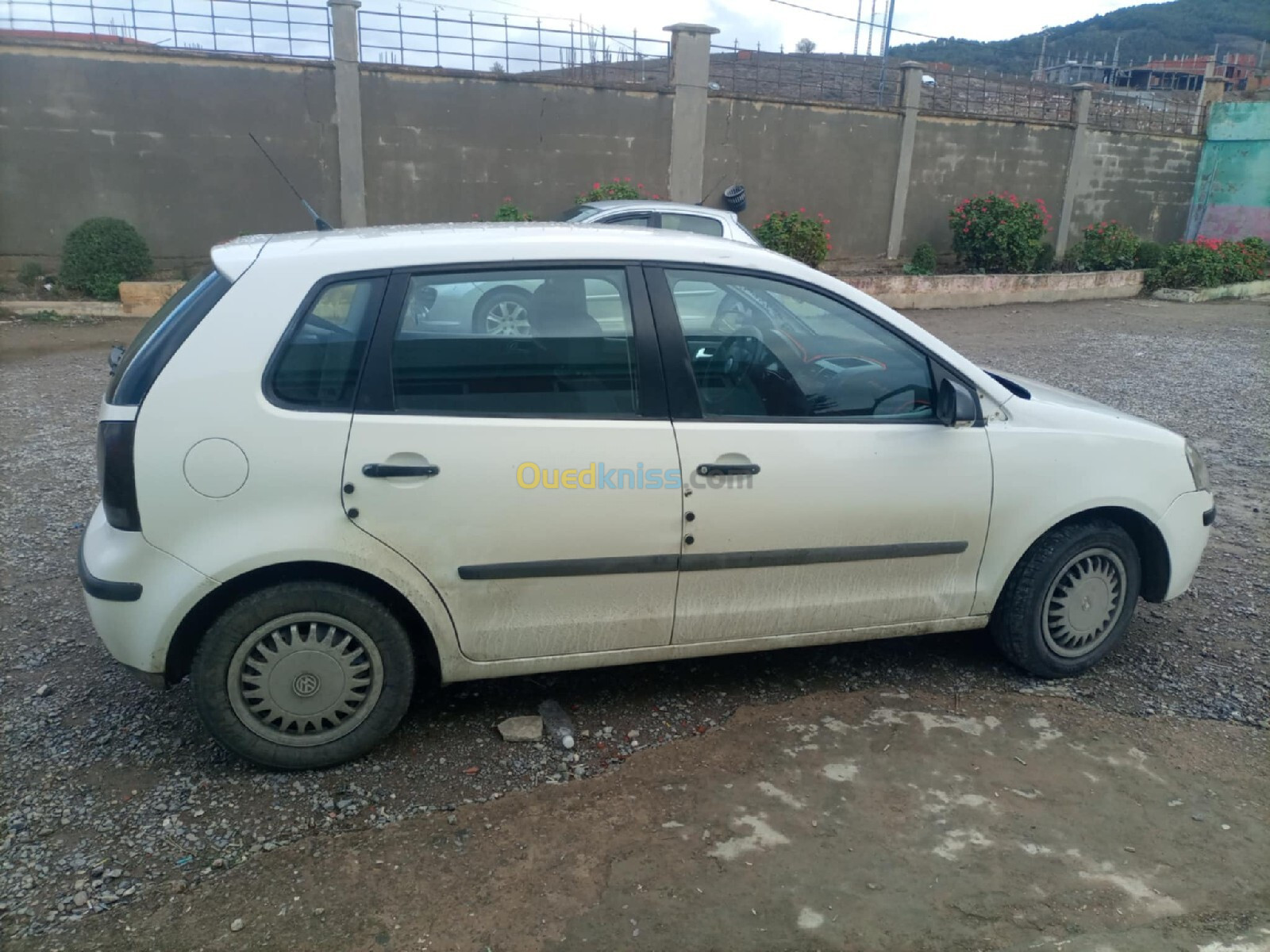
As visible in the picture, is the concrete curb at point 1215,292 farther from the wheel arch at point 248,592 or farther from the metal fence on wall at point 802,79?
the wheel arch at point 248,592

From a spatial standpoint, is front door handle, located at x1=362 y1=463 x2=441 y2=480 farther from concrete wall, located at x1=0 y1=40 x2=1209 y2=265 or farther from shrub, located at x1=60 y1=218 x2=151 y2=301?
concrete wall, located at x1=0 y1=40 x2=1209 y2=265

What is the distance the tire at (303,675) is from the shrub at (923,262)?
599 inches

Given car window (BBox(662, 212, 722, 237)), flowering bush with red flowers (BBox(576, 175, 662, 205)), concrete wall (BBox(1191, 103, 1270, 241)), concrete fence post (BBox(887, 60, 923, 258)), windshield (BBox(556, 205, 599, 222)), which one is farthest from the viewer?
concrete wall (BBox(1191, 103, 1270, 241))

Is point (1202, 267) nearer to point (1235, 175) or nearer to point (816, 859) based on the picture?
point (1235, 175)

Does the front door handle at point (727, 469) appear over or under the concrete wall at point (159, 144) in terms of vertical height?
under

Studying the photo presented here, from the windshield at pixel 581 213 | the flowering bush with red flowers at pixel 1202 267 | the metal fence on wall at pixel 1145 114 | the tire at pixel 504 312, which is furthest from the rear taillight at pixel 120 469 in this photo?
the metal fence on wall at pixel 1145 114

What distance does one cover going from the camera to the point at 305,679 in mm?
3059

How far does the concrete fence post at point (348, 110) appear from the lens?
12.9 metres

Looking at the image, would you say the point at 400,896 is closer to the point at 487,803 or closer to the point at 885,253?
the point at 487,803

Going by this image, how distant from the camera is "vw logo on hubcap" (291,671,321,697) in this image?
3053 millimetres

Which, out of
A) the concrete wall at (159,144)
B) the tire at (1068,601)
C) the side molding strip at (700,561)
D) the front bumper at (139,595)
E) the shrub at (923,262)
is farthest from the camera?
the shrub at (923,262)

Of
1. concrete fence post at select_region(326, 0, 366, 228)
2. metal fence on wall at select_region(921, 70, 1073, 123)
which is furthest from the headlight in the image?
metal fence on wall at select_region(921, 70, 1073, 123)

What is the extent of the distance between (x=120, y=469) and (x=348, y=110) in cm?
1186

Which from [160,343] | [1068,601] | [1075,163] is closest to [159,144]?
[160,343]
